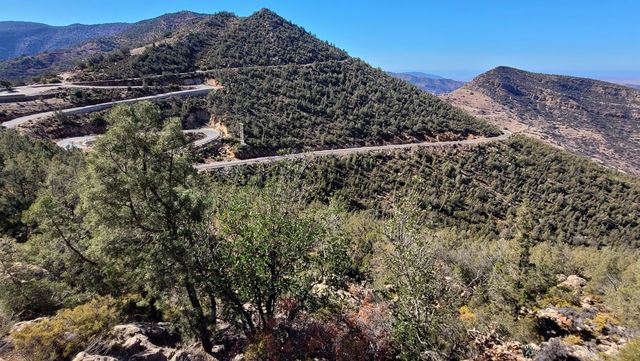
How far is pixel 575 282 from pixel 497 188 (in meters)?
37.5

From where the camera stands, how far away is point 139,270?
13.4 meters

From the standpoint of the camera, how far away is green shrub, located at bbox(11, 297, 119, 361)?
43.0ft

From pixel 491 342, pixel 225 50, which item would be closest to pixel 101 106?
pixel 225 50

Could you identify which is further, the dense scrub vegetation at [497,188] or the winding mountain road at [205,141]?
the winding mountain road at [205,141]

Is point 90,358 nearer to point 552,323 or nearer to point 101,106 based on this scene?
point 552,323

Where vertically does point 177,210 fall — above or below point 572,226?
above

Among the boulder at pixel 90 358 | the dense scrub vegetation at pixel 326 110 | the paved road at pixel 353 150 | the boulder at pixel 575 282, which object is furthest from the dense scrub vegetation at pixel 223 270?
the dense scrub vegetation at pixel 326 110

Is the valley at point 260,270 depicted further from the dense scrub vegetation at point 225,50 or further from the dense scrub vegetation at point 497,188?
the dense scrub vegetation at point 225,50

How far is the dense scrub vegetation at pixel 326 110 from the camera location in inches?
3051

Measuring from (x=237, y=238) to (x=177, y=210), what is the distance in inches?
103

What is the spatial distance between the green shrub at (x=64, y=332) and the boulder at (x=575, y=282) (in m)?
36.7

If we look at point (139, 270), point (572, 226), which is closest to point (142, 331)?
point (139, 270)

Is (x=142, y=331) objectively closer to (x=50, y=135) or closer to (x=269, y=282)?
(x=269, y=282)

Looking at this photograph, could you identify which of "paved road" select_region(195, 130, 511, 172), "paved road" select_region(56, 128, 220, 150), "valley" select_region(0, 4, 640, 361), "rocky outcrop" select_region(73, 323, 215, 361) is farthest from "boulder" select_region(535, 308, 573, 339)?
"paved road" select_region(56, 128, 220, 150)
